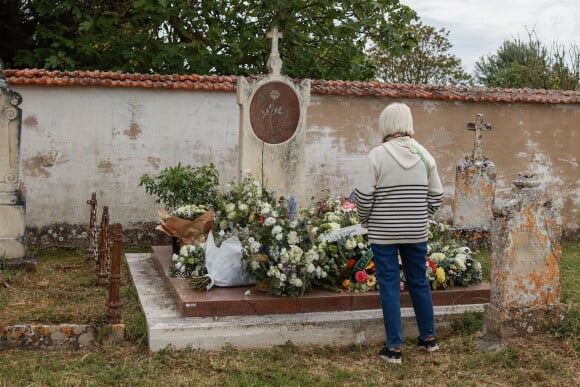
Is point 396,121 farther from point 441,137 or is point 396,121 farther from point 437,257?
point 441,137

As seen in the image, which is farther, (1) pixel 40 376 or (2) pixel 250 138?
(2) pixel 250 138

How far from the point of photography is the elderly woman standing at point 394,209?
16.7 ft

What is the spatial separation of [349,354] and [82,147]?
6.35 meters

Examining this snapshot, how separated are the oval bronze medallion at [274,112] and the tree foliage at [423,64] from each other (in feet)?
62.9

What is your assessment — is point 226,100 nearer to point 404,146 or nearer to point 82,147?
point 82,147

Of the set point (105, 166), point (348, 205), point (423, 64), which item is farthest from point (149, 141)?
point (423, 64)

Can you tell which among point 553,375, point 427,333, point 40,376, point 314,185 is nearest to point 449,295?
point 427,333

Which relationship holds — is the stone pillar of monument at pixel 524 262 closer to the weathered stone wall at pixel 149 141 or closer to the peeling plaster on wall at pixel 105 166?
the weathered stone wall at pixel 149 141

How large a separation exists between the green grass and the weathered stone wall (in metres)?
4.63

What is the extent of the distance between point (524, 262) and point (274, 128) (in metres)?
3.50

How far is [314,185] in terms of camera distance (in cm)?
1148

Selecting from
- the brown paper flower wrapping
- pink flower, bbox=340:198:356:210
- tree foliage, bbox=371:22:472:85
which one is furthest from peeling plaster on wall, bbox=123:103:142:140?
tree foliage, bbox=371:22:472:85

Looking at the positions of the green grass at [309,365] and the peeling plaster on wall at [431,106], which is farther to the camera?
the peeling plaster on wall at [431,106]

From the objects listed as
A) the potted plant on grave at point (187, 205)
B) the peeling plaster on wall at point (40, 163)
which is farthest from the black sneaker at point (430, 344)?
the peeling plaster on wall at point (40, 163)
